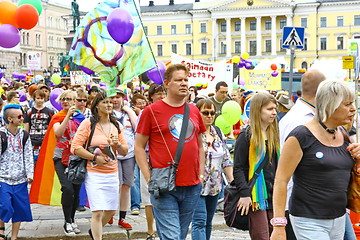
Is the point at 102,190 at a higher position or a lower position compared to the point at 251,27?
lower

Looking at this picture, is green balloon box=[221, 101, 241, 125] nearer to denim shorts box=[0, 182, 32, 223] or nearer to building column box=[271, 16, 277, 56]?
denim shorts box=[0, 182, 32, 223]

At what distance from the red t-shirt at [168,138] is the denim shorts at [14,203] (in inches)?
96.1

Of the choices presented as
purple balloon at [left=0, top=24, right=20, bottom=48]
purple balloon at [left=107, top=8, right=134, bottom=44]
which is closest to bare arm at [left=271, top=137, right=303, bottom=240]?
purple balloon at [left=107, top=8, right=134, bottom=44]

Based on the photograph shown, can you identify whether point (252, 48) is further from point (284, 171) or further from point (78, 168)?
point (284, 171)

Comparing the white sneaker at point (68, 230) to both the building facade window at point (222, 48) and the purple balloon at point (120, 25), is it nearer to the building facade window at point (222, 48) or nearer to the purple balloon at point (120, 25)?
the purple balloon at point (120, 25)

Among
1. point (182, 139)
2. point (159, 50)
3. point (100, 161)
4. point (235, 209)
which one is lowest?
point (235, 209)

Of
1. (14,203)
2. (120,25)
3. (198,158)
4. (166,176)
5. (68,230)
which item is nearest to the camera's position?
(166,176)

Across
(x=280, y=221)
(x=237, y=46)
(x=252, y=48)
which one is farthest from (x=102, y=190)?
(x=237, y=46)

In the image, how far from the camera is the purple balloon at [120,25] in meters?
5.98

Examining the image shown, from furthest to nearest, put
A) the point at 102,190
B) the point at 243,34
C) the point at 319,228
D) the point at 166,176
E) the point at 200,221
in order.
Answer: the point at 243,34 → the point at 102,190 → the point at 200,221 → the point at 166,176 → the point at 319,228

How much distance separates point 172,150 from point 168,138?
10 cm

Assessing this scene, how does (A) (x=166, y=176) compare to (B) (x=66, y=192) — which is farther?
(B) (x=66, y=192)

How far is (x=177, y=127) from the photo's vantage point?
5.02m

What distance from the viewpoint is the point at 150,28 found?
336 feet
